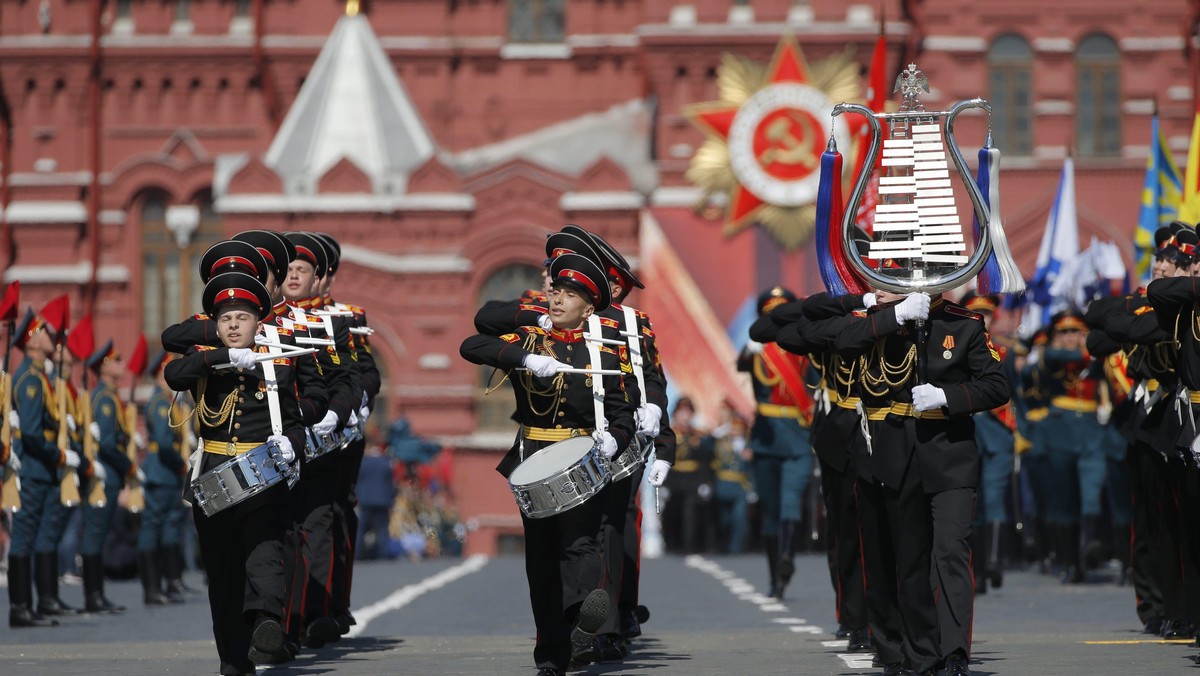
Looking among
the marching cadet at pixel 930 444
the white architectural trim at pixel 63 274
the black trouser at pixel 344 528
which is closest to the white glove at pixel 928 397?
the marching cadet at pixel 930 444

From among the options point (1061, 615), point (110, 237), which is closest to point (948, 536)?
point (1061, 615)

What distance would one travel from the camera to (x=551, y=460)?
34.3 feet

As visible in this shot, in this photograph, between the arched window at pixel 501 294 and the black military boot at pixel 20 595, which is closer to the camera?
the black military boot at pixel 20 595

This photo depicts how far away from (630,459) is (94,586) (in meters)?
7.99

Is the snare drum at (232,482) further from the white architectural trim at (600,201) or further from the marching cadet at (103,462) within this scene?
the white architectural trim at (600,201)

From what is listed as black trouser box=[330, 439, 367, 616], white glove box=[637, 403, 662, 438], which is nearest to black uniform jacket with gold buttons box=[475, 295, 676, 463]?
white glove box=[637, 403, 662, 438]

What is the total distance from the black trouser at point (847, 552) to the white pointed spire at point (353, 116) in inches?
1062

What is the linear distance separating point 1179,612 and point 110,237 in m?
30.3

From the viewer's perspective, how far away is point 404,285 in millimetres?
37625

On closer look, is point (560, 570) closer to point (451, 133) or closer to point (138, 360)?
point (138, 360)

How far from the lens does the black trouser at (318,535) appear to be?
13.0 meters

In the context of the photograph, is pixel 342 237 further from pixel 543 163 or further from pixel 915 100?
pixel 915 100

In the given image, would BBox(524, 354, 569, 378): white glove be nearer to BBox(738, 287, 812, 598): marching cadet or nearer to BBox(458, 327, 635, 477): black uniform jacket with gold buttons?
BBox(458, 327, 635, 477): black uniform jacket with gold buttons

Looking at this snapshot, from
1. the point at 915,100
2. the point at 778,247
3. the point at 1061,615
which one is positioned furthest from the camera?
the point at 778,247
